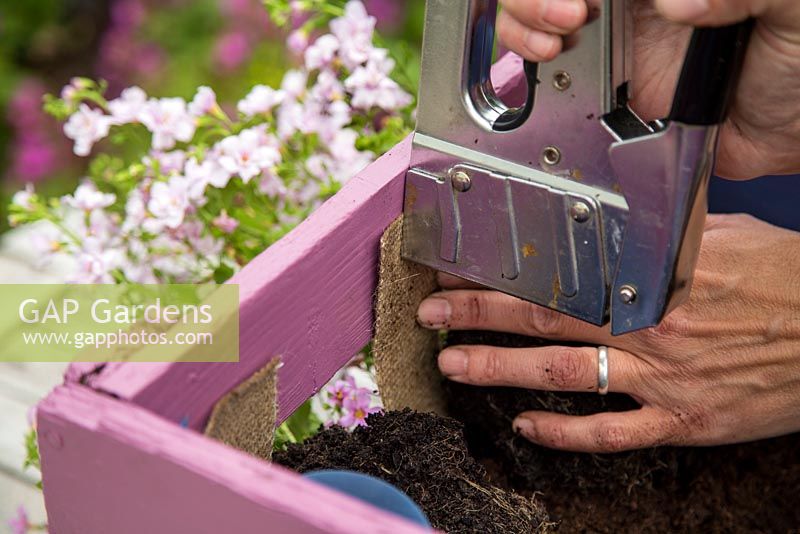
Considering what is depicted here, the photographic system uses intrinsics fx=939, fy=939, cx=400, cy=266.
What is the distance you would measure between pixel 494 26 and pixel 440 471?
448 mm

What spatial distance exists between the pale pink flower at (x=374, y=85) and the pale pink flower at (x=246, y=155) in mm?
155

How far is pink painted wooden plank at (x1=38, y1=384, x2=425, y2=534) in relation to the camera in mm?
671

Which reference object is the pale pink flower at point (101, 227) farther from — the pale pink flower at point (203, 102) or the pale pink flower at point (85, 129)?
the pale pink flower at point (203, 102)

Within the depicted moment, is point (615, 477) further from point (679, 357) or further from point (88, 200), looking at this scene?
point (88, 200)

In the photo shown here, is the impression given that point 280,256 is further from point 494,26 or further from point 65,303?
point 65,303

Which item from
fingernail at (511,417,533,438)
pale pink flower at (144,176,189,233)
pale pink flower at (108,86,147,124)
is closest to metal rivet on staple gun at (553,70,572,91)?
fingernail at (511,417,533,438)

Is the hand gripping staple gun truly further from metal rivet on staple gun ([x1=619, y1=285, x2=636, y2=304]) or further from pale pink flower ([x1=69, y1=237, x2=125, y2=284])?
pale pink flower ([x1=69, y1=237, x2=125, y2=284])

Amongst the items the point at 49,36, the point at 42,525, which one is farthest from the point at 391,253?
the point at 49,36

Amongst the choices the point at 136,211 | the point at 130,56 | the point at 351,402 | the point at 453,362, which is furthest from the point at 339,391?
the point at 130,56

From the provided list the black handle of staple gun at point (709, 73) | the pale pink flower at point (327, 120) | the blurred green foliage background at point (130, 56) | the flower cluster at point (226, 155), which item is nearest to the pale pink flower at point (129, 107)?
the flower cluster at point (226, 155)

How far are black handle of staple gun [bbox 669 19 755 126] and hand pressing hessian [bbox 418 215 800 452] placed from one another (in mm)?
317

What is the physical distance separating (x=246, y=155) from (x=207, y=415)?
474 millimetres

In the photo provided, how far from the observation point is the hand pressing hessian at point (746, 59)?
0.78 m

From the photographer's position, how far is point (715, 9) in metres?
0.75
